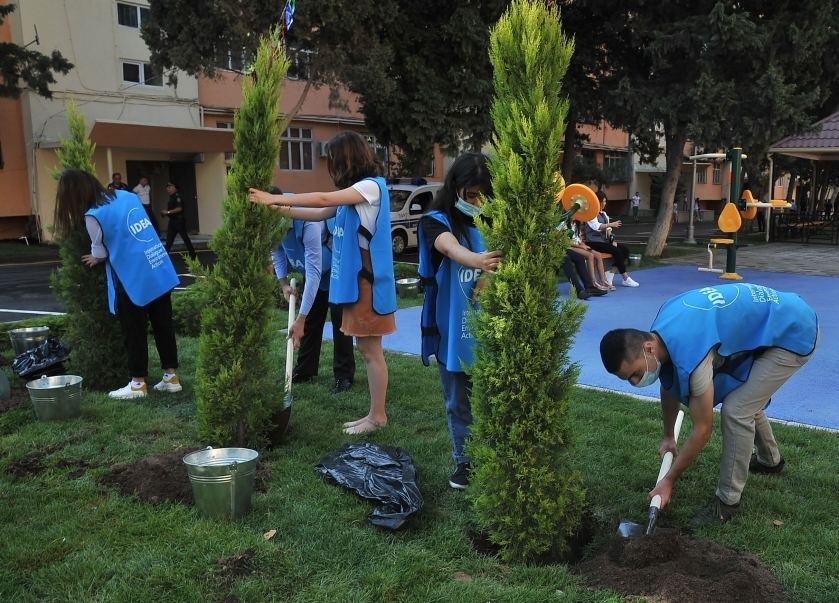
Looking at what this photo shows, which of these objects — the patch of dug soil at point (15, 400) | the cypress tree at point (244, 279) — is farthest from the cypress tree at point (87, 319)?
the cypress tree at point (244, 279)

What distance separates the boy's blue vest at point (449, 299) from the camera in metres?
3.19

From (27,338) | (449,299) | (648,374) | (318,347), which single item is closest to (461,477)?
(449,299)

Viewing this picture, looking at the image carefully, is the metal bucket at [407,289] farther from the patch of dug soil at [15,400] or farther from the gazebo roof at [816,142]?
the gazebo roof at [816,142]

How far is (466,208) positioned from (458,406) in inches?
38.9

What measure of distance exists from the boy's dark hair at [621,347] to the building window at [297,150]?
2221cm

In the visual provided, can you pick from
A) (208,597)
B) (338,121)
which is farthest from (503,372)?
(338,121)

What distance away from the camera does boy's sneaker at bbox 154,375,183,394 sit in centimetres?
510

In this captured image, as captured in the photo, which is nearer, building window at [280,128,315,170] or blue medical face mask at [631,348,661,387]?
blue medical face mask at [631,348,661,387]

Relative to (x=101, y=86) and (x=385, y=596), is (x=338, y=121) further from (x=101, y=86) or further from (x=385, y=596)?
(x=385, y=596)

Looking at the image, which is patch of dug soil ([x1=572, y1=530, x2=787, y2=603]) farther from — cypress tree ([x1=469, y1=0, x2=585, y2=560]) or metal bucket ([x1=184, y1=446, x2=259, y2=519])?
metal bucket ([x1=184, y1=446, x2=259, y2=519])

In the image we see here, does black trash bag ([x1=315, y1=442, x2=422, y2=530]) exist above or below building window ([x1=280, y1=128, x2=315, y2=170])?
below

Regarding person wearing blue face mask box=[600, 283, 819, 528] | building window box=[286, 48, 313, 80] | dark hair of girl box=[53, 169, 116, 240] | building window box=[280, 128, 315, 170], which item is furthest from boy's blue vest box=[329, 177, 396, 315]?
building window box=[280, 128, 315, 170]

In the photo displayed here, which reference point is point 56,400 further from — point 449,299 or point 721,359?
point 721,359

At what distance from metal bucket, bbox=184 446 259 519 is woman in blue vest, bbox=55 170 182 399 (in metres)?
2.02
